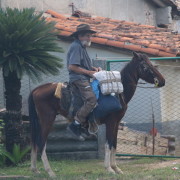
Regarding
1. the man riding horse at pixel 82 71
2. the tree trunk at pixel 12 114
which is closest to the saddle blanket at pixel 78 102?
the man riding horse at pixel 82 71

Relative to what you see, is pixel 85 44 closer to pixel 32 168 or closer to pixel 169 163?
pixel 32 168

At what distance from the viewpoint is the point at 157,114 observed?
37.1 feet

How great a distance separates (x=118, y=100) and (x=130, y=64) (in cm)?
82

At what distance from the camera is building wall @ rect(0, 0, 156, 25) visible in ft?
50.2

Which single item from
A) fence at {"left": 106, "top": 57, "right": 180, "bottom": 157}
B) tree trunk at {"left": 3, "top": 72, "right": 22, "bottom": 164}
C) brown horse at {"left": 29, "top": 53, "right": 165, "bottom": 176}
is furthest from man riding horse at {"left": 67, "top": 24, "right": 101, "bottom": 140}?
fence at {"left": 106, "top": 57, "right": 180, "bottom": 157}

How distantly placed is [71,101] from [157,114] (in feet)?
11.2

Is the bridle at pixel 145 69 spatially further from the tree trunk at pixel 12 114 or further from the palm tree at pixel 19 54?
the tree trunk at pixel 12 114

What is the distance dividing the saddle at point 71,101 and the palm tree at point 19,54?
0.96 metres

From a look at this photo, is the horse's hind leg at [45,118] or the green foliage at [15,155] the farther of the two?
the green foliage at [15,155]

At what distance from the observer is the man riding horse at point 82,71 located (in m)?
8.23

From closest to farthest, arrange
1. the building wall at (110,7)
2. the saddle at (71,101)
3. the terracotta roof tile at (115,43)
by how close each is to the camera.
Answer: the saddle at (71,101), the terracotta roof tile at (115,43), the building wall at (110,7)

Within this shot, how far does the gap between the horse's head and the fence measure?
6.28 feet

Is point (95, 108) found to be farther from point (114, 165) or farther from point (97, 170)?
point (97, 170)

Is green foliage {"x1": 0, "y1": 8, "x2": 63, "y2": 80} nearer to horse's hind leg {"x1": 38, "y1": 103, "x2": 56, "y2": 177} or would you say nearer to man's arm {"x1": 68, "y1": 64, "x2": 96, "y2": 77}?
horse's hind leg {"x1": 38, "y1": 103, "x2": 56, "y2": 177}
